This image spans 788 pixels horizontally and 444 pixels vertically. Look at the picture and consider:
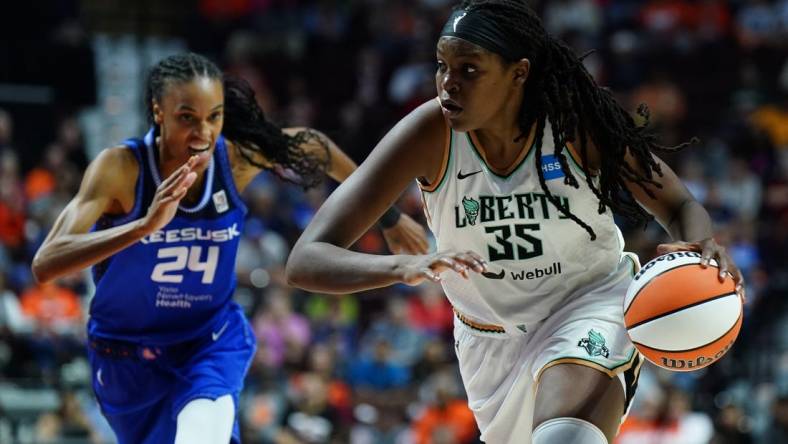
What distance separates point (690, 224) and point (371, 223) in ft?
3.86

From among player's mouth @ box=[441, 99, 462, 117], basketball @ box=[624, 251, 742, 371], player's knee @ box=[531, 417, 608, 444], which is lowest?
player's knee @ box=[531, 417, 608, 444]

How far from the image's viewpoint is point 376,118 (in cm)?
1478

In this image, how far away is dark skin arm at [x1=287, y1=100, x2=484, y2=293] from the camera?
3.48 metres

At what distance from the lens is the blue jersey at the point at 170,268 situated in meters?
5.22

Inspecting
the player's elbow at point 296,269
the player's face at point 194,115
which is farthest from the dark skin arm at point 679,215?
the player's face at point 194,115

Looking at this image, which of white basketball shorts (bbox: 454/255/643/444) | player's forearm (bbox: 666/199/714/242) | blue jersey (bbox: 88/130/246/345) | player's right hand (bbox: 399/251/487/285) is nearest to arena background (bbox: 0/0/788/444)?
blue jersey (bbox: 88/130/246/345)

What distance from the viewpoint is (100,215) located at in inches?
199

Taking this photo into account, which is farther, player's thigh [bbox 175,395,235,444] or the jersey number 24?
the jersey number 24

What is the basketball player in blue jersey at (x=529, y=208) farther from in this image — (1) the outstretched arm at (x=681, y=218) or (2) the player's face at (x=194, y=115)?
(2) the player's face at (x=194, y=115)

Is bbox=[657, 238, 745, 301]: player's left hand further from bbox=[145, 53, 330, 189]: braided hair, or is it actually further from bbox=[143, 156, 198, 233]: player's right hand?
bbox=[145, 53, 330, 189]: braided hair

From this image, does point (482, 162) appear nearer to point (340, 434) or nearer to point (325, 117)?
point (340, 434)

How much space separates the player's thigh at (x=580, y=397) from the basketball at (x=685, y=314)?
7.6 inches

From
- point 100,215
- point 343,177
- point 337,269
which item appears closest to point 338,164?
point 343,177

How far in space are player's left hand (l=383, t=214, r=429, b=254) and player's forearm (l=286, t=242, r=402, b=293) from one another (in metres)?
1.53
